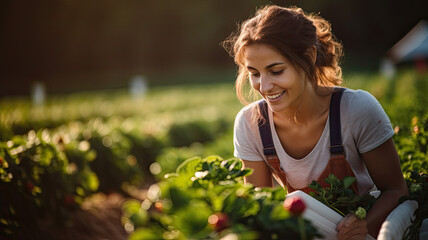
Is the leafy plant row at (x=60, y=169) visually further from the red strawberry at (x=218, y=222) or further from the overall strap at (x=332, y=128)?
the red strawberry at (x=218, y=222)

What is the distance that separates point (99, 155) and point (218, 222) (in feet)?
12.7

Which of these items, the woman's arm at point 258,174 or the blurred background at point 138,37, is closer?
the woman's arm at point 258,174

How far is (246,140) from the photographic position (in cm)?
237

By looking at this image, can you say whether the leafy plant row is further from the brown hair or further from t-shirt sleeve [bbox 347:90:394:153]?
t-shirt sleeve [bbox 347:90:394:153]

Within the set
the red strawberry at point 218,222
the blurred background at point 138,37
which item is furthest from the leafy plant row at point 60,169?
the blurred background at point 138,37

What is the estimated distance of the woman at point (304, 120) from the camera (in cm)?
207

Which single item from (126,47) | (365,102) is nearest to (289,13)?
(365,102)

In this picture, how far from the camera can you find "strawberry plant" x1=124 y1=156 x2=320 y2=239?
43.5 inches

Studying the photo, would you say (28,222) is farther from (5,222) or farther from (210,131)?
(210,131)

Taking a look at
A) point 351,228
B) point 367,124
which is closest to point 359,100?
point 367,124

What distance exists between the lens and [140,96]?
13039 mm

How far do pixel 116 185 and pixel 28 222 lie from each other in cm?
174

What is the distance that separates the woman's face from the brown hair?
4 cm

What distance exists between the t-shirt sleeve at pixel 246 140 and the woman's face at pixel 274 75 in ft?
0.84
